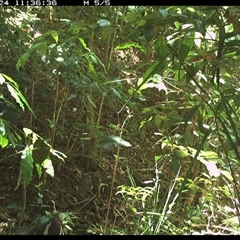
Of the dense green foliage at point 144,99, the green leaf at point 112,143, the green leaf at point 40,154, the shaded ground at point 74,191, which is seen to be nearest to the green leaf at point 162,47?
the dense green foliage at point 144,99

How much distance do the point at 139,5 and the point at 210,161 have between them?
0.37 meters

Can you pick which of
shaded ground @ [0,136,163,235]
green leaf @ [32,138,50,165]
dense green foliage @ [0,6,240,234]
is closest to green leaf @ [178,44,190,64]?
dense green foliage @ [0,6,240,234]

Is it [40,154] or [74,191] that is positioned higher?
[40,154]

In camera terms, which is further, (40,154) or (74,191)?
(74,191)

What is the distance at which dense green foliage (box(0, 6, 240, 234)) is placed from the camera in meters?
0.69

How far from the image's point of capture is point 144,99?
1439 mm

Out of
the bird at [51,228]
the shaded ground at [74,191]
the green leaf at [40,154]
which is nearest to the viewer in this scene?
the bird at [51,228]

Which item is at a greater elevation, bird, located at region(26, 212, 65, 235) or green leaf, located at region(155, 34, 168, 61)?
green leaf, located at region(155, 34, 168, 61)

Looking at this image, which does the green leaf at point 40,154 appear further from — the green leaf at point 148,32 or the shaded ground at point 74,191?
the shaded ground at point 74,191

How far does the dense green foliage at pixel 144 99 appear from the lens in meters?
0.69

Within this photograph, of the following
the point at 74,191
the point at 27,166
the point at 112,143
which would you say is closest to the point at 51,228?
the point at 112,143

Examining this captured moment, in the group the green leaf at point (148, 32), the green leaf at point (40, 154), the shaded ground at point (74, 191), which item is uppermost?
the green leaf at point (148, 32)

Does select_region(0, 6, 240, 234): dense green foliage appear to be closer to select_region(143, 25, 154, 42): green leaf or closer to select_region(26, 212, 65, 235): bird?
select_region(143, 25, 154, 42): green leaf

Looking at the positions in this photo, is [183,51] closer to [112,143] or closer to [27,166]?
[112,143]
